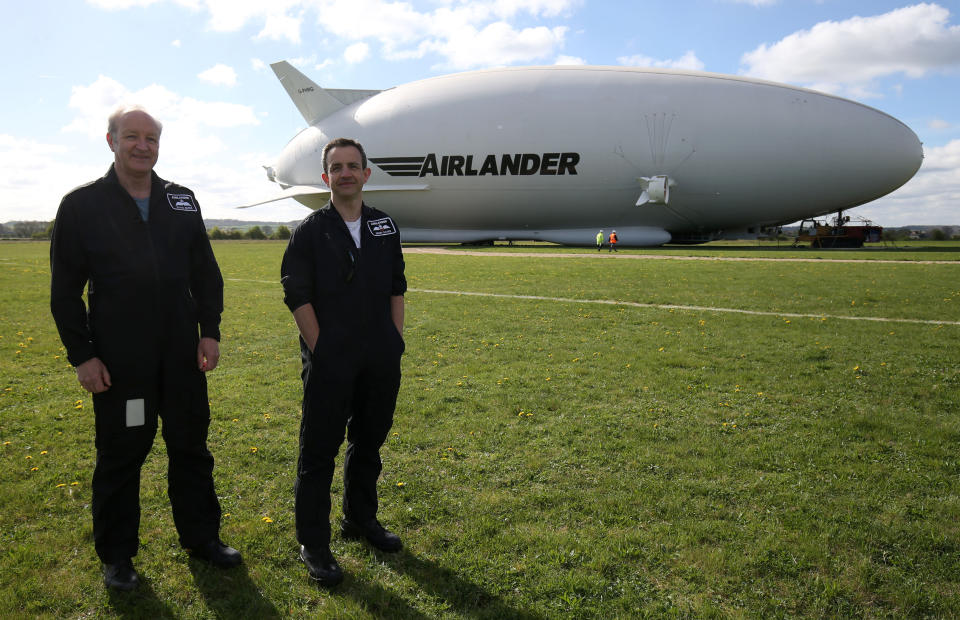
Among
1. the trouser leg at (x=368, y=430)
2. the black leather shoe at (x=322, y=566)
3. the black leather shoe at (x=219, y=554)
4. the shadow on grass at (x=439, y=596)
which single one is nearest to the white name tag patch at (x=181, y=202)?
the trouser leg at (x=368, y=430)

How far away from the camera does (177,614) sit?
2861 millimetres

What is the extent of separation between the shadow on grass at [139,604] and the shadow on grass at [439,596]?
916mm

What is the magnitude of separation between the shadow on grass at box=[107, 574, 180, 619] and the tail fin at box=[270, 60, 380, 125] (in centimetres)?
4132

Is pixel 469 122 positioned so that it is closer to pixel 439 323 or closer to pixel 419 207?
pixel 419 207

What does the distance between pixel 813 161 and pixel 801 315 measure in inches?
1085

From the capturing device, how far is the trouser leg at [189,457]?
316 centimetres

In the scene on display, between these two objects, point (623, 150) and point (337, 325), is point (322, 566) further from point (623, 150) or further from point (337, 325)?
point (623, 150)

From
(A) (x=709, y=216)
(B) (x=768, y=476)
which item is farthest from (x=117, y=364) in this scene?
(A) (x=709, y=216)

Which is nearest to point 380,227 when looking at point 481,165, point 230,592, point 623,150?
point 230,592

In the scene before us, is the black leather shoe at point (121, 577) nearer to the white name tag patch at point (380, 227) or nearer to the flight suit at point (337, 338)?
the flight suit at point (337, 338)

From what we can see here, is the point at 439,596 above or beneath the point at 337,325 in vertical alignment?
beneath

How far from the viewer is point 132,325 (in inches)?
117

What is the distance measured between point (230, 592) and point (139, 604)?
43 centimetres

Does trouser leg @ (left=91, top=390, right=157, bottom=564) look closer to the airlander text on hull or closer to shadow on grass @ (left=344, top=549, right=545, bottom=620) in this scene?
shadow on grass @ (left=344, top=549, right=545, bottom=620)
